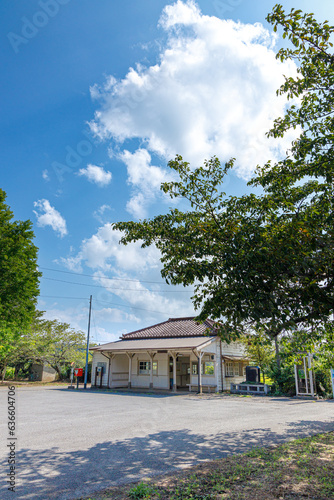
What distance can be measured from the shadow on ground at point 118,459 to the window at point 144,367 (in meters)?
18.1

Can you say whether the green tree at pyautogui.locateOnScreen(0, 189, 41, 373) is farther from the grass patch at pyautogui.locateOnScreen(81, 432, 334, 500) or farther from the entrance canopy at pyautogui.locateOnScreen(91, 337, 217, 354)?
the grass patch at pyautogui.locateOnScreen(81, 432, 334, 500)

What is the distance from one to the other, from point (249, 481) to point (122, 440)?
368 centimetres

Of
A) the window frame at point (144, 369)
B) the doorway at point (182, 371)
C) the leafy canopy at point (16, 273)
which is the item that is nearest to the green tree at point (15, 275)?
the leafy canopy at point (16, 273)

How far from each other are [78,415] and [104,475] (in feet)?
22.6

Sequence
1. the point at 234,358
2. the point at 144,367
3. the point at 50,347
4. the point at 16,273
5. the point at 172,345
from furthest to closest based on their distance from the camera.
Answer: the point at 50,347 < the point at 144,367 < the point at 234,358 < the point at 172,345 < the point at 16,273

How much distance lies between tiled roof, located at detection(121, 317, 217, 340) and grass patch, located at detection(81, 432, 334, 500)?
19.5m

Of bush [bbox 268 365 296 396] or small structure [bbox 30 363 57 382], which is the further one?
small structure [bbox 30 363 57 382]

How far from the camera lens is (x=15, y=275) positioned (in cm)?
2044

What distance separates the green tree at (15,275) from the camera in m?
20.2

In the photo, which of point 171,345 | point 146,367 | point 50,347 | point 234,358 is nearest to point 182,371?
point 146,367

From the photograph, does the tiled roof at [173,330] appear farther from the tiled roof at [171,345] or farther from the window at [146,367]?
the window at [146,367]

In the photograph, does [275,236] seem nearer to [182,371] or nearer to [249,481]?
[249,481]

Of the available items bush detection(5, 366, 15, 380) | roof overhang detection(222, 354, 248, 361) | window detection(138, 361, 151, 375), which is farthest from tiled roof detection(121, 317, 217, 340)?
bush detection(5, 366, 15, 380)

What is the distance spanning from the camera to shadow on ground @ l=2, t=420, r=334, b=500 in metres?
4.46
